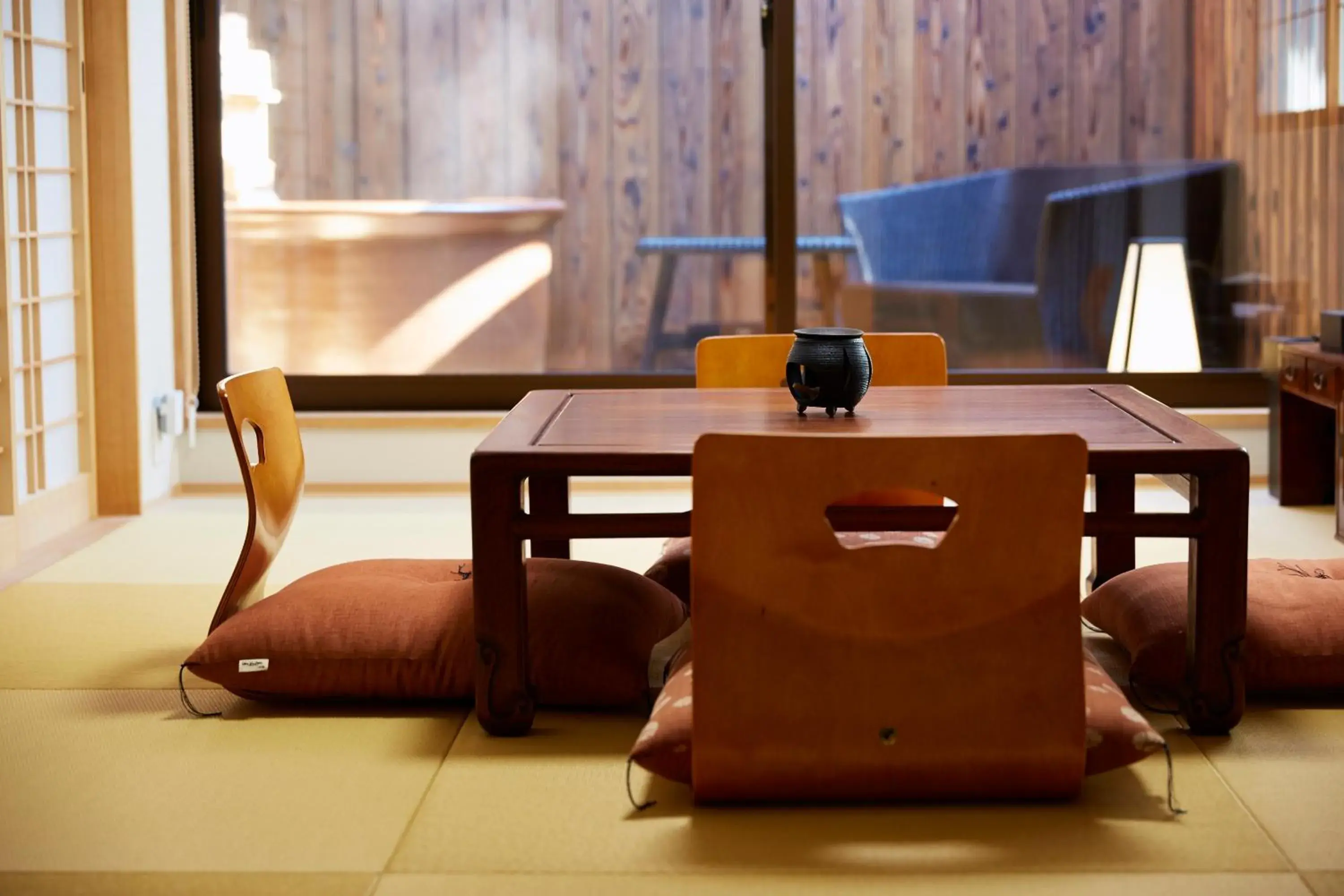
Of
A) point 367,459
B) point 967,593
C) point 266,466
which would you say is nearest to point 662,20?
point 367,459

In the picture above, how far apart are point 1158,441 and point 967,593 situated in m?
0.51

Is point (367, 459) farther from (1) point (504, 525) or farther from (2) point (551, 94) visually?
(1) point (504, 525)

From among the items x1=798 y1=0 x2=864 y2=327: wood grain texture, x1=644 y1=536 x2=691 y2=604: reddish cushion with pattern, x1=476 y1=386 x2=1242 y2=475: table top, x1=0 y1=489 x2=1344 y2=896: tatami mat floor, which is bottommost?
x1=0 y1=489 x2=1344 y2=896: tatami mat floor

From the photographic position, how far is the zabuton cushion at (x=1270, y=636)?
8.55 feet

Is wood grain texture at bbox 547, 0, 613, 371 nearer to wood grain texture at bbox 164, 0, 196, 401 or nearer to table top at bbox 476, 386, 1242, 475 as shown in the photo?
wood grain texture at bbox 164, 0, 196, 401

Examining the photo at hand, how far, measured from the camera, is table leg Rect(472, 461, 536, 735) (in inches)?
94.7

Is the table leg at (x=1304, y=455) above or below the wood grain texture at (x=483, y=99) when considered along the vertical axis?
below

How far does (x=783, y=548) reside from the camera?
209 centimetres

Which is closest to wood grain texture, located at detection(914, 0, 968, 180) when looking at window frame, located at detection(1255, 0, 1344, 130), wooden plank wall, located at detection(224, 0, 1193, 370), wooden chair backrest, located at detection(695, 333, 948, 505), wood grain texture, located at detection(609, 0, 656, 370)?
wooden plank wall, located at detection(224, 0, 1193, 370)

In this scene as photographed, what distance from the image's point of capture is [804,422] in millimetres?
2621

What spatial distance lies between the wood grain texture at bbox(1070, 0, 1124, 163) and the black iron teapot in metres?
2.89

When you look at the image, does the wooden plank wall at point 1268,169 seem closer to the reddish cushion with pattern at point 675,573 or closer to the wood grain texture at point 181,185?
the reddish cushion with pattern at point 675,573

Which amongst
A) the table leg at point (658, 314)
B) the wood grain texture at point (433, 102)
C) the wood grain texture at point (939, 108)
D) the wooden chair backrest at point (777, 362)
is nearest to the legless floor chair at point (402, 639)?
the wooden chair backrest at point (777, 362)

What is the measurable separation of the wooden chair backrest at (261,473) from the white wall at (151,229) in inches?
68.3
